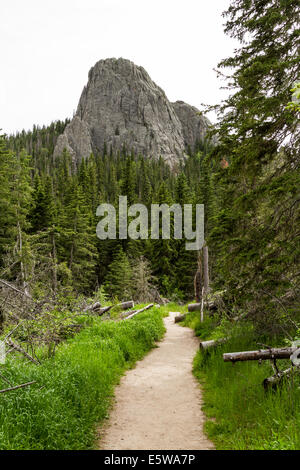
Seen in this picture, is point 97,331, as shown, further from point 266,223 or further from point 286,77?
point 286,77

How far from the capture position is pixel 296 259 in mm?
5434

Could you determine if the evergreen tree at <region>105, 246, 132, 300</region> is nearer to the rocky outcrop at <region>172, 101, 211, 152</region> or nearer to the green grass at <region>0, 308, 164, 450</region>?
the green grass at <region>0, 308, 164, 450</region>

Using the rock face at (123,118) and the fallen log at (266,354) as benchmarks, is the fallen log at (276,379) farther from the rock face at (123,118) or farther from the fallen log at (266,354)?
the rock face at (123,118)

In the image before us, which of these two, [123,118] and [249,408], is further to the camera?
[123,118]

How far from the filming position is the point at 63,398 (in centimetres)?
455

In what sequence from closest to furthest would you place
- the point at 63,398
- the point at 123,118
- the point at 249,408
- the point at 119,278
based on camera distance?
the point at 249,408
the point at 63,398
the point at 119,278
the point at 123,118

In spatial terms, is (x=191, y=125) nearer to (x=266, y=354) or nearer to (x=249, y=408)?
(x=266, y=354)

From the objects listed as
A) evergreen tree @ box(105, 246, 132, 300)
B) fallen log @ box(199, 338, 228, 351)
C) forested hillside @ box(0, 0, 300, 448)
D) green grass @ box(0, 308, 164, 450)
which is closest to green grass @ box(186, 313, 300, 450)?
forested hillside @ box(0, 0, 300, 448)

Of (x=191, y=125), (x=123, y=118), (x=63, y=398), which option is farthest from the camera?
(x=191, y=125)

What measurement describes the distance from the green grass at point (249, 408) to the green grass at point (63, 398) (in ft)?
5.91

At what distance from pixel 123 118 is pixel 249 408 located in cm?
12757

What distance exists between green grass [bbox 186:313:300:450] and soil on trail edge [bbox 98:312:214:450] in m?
0.26

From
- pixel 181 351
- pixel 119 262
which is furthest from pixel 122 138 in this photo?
pixel 181 351

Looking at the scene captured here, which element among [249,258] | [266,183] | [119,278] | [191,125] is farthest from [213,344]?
[191,125]
